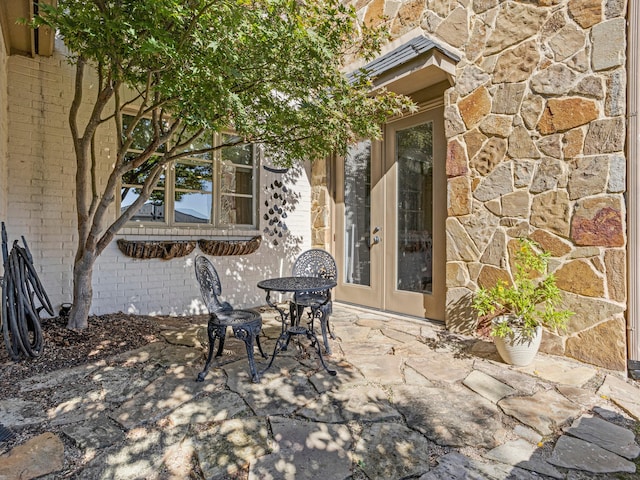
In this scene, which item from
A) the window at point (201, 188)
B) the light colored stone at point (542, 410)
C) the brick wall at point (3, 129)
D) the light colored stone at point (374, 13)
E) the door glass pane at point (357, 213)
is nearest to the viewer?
the light colored stone at point (542, 410)

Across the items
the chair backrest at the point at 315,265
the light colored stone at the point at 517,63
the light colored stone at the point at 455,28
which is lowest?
the chair backrest at the point at 315,265

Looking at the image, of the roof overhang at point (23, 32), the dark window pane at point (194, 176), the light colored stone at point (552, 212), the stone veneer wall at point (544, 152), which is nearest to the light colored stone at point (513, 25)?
the stone veneer wall at point (544, 152)

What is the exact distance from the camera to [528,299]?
283 centimetres

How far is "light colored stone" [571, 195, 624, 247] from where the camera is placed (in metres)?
2.68

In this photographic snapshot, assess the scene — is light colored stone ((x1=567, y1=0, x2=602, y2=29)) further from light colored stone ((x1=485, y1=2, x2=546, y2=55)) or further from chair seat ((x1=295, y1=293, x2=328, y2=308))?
chair seat ((x1=295, y1=293, x2=328, y2=308))

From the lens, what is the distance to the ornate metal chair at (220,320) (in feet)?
8.14

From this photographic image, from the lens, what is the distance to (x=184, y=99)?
7.59 ft

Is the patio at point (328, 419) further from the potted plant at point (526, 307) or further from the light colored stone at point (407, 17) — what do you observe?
the light colored stone at point (407, 17)

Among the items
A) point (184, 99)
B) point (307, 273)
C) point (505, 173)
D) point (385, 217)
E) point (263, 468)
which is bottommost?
point (263, 468)

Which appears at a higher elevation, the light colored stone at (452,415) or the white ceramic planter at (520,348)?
the white ceramic planter at (520,348)

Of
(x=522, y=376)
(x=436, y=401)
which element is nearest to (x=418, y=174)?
(x=522, y=376)

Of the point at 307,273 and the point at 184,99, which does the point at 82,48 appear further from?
the point at 307,273

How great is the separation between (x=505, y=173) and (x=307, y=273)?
225 cm

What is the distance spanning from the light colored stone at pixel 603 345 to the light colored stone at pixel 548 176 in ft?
3.91
